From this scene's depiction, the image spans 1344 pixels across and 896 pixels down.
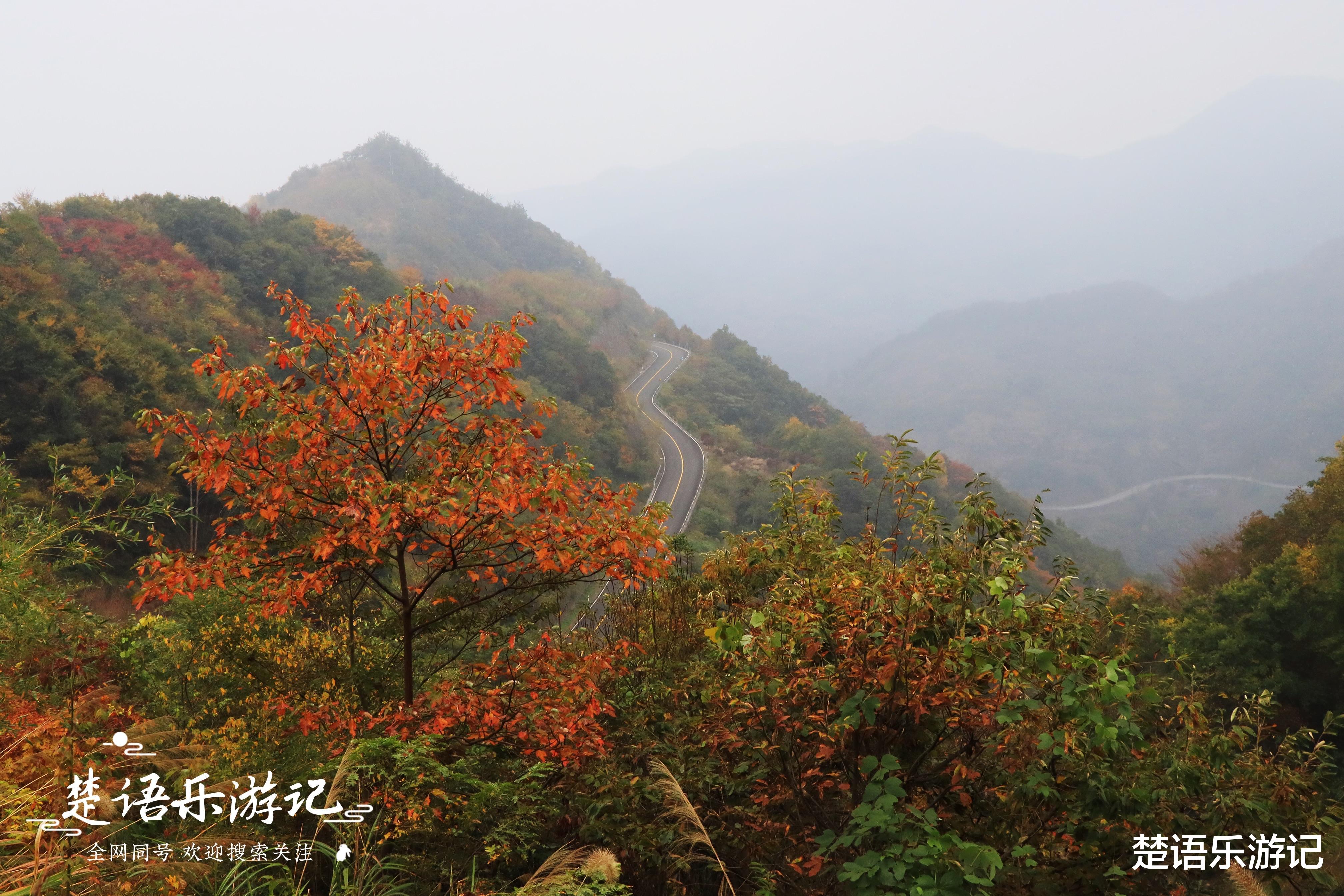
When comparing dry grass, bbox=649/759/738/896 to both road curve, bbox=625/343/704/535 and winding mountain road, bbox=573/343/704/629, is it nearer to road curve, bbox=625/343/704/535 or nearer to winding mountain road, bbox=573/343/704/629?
winding mountain road, bbox=573/343/704/629

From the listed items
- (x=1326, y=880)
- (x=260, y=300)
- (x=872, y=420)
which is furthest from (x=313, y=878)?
(x=872, y=420)

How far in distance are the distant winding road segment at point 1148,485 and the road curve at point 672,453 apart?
338ft

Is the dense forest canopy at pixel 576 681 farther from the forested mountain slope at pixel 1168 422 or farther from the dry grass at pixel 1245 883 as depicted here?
the forested mountain slope at pixel 1168 422

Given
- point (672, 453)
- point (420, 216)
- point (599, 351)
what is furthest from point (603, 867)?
point (420, 216)

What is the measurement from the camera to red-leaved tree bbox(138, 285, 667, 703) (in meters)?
5.11

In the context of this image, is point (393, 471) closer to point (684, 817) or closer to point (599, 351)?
point (684, 817)

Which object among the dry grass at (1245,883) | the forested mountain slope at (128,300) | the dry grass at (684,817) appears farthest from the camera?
the forested mountain slope at (128,300)

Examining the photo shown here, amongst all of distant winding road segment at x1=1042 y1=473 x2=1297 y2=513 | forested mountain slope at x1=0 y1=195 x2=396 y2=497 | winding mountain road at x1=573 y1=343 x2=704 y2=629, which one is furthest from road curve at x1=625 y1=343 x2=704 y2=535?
distant winding road segment at x1=1042 y1=473 x2=1297 y2=513

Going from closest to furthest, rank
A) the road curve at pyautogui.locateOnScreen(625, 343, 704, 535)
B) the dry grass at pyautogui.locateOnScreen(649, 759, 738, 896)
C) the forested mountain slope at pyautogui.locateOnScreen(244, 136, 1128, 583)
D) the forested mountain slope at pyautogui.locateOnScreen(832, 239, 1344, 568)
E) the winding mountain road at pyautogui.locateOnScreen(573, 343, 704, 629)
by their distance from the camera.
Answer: the dry grass at pyautogui.locateOnScreen(649, 759, 738, 896)
the winding mountain road at pyautogui.locateOnScreen(573, 343, 704, 629)
the road curve at pyautogui.locateOnScreen(625, 343, 704, 535)
the forested mountain slope at pyautogui.locateOnScreen(244, 136, 1128, 583)
the forested mountain slope at pyautogui.locateOnScreen(832, 239, 1344, 568)

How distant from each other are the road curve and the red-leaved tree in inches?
1061

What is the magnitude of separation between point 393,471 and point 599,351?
55459 mm

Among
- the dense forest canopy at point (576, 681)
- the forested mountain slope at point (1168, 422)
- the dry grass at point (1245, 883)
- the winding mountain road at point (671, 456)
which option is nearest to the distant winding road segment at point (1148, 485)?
the forested mountain slope at point (1168, 422)

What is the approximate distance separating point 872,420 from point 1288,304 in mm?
121455

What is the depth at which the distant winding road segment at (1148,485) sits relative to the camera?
140375 mm
